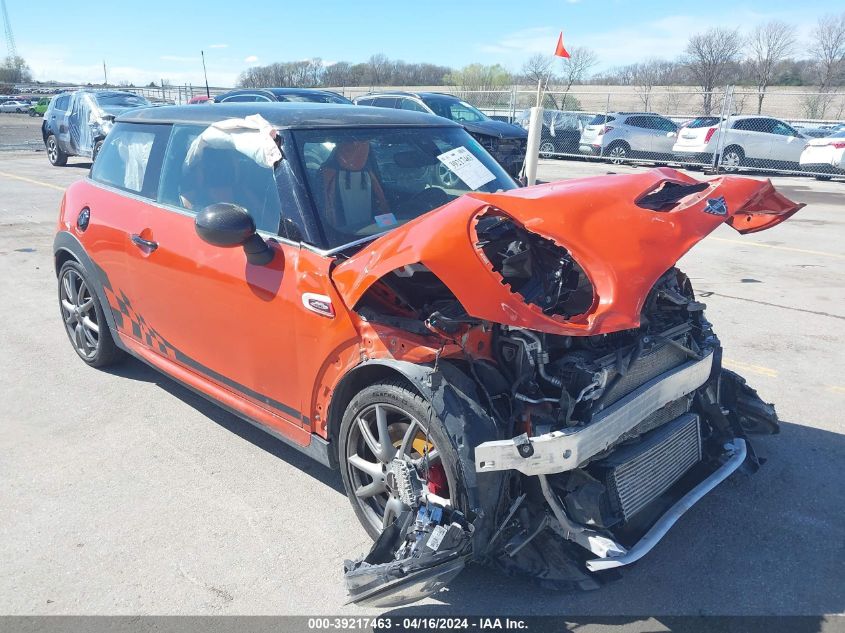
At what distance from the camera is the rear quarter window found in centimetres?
400

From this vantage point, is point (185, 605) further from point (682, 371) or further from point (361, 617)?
point (682, 371)

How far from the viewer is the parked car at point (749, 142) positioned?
707 inches

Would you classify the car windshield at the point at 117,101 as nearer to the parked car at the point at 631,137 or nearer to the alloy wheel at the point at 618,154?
the parked car at the point at 631,137

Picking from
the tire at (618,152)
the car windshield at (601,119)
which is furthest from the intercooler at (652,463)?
the car windshield at (601,119)

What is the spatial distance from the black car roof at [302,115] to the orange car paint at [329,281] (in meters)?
0.58

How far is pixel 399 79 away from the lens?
245 feet

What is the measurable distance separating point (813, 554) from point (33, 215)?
12.0m

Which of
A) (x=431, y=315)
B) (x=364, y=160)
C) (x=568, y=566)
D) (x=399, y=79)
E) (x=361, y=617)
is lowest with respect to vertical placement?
(x=361, y=617)

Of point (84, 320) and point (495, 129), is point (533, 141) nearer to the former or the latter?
point (84, 320)

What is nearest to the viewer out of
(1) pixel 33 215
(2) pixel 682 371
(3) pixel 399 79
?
(2) pixel 682 371

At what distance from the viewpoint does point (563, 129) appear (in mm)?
22234

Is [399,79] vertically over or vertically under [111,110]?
over

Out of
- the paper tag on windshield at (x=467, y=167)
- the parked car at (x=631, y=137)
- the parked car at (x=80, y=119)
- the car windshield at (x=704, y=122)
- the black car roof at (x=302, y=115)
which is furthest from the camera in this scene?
the parked car at (x=631, y=137)

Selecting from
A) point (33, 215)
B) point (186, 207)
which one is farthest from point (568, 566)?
point (33, 215)
